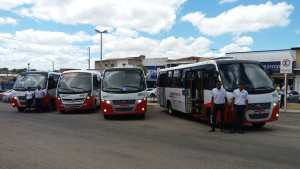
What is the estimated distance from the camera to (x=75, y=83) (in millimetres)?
17203

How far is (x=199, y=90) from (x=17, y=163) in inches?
325

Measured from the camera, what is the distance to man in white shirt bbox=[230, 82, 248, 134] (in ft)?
31.2

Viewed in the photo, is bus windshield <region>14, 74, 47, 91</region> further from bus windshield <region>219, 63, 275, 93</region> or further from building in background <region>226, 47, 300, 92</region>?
building in background <region>226, 47, 300, 92</region>

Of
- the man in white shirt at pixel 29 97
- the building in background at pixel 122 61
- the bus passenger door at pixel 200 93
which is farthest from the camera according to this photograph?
the building in background at pixel 122 61

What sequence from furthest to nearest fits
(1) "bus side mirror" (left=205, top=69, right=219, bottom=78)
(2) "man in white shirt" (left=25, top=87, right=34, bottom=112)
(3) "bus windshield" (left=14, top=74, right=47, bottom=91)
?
(3) "bus windshield" (left=14, top=74, right=47, bottom=91) < (2) "man in white shirt" (left=25, top=87, right=34, bottom=112) < (1) "bus side mirror" (left=205, top=69, right=219, bottom=78)

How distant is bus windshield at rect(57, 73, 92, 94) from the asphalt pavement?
21.2 ft

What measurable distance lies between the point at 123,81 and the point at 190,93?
3.38 metres

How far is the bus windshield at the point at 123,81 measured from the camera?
13.8m

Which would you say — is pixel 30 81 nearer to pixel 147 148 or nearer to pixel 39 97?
pixel 39 97

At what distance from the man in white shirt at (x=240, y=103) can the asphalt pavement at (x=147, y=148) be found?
49cm

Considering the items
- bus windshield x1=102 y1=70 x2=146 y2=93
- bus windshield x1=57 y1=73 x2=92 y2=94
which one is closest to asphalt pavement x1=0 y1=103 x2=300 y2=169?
bus windshield x1=102 y1=70 x2=146 y2=93

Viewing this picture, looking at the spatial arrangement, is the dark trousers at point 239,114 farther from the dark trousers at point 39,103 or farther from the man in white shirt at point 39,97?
the dark trousers at point 39,103

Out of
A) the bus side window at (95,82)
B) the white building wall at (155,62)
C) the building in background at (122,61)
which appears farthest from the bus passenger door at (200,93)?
the building in background at (122,61)

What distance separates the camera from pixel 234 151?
7000 millimetres
